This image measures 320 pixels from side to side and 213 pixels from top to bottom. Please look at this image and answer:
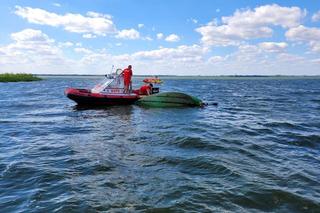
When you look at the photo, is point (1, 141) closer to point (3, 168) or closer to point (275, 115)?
point (3, 168)

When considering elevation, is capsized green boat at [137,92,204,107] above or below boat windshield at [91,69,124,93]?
below

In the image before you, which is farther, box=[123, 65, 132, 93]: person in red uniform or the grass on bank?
the grass on bank

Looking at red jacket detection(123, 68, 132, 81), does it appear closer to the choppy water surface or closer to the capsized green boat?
the capsized green boat

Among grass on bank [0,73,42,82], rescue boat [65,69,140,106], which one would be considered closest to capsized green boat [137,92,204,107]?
rescue boat [65,69,140,106]

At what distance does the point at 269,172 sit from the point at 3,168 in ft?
23.1

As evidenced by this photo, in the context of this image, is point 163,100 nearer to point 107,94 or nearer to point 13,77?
point 107,94

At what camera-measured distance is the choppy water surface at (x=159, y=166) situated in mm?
7875

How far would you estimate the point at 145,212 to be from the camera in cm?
726

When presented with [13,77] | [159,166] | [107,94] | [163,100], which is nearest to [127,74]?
[107,94]

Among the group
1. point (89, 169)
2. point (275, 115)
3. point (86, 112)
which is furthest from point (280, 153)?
point (86, 112)

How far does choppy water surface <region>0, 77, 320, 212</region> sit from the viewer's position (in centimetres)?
788

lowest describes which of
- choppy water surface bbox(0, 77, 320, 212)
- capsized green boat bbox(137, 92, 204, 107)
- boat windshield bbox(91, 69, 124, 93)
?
choppy water surface bbox(0, 77, 320, 212)

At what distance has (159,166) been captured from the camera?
10.6 meters

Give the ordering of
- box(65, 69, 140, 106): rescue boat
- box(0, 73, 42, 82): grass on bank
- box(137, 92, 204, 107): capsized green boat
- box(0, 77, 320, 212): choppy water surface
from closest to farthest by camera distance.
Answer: box(0, 77, 320, 212): choppy water surface < box(65, 69, 140, 106): rescue boat < box(137, 92, 204, 107): capsized green boat < box(0, 73, 42, 82): grass on bank
